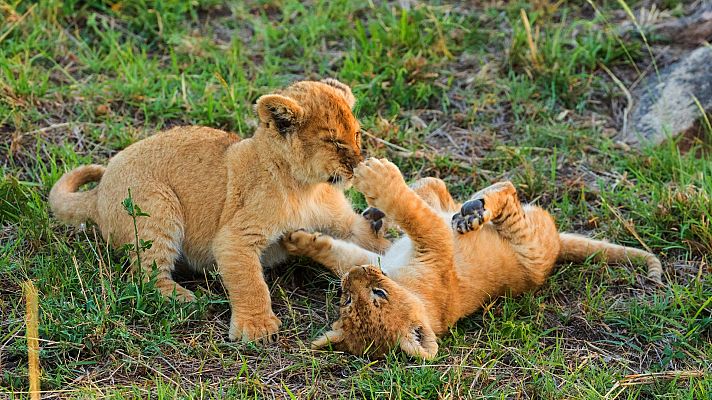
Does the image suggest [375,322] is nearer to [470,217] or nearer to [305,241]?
[305,241]

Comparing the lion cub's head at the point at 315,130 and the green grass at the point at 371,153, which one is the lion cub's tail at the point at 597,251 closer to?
the green grass at the point at 371,153

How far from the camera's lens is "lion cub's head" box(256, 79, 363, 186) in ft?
17.3

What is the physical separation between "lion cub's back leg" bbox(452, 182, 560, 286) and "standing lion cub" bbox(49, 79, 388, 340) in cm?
70

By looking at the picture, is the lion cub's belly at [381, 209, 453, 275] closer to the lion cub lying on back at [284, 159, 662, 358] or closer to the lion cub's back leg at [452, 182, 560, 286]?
the lion cub lying on back at [284, 159, 662, 358]

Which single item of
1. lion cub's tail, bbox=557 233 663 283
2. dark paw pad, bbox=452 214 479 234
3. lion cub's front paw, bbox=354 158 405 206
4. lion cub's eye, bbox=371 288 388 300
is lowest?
lion cub's tail, bbox=557 233 663 283

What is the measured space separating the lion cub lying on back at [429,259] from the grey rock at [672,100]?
1.65m

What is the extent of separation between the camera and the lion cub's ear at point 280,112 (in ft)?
17.0

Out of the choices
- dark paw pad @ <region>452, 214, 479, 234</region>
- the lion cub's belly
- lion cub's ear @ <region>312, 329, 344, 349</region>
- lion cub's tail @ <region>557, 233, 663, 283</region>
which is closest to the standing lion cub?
the lion cub's belly

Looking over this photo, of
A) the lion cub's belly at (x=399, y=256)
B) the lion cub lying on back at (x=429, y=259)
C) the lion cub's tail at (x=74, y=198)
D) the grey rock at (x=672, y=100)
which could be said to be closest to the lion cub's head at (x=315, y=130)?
the lion cub lying on back at (x=429, y=259)

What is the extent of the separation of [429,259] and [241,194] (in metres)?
1.18

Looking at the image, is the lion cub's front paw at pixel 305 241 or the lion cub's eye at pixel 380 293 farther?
the lion cub's front paw at pixel 305 241

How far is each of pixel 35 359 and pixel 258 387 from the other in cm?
115

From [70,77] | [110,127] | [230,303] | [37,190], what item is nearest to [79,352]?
[230,303]

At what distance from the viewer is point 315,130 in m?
5.29
